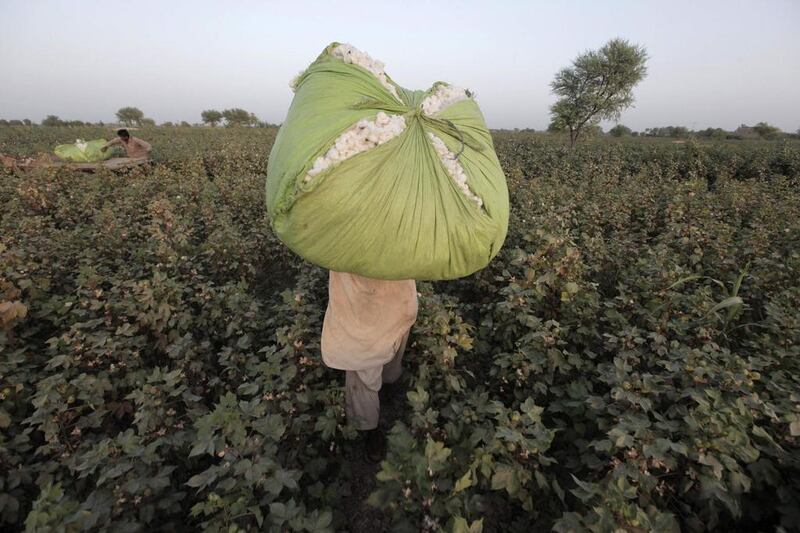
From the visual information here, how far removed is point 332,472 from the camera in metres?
2.15

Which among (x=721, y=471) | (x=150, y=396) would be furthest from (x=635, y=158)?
(x=150, y=396)

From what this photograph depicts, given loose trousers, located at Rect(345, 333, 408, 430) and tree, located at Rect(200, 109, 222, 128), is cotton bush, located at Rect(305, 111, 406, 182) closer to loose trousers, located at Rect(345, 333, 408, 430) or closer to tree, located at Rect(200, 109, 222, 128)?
loose trousers, located at Rect(345, 333, 408, 430)

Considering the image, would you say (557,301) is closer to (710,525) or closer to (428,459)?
(710,525)

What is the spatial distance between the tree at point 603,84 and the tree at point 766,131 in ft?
89.7

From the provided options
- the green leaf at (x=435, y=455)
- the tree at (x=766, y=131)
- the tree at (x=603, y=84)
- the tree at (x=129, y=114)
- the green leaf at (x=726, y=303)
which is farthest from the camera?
the tree at (x=129, y=114)

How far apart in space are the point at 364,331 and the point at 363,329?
0.01 meters

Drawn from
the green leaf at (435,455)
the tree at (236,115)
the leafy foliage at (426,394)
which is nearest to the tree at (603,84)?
the leafy foliage at (426,394)

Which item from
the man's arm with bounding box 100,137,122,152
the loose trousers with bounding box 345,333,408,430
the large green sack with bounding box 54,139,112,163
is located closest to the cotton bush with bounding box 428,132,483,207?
the loose trousers with bounding box 345,333,408,430

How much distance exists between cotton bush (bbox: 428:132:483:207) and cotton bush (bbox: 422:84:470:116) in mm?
197

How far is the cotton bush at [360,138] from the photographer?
134 centimetres

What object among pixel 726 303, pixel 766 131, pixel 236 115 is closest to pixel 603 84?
pixel 726 303

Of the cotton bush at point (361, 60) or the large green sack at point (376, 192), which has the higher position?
the cotton bush at point (361, 60)

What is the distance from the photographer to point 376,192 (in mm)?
1358

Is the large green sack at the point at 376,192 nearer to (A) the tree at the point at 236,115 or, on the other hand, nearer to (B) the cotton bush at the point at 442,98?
(B) the cotton bush at the point at 442,98
